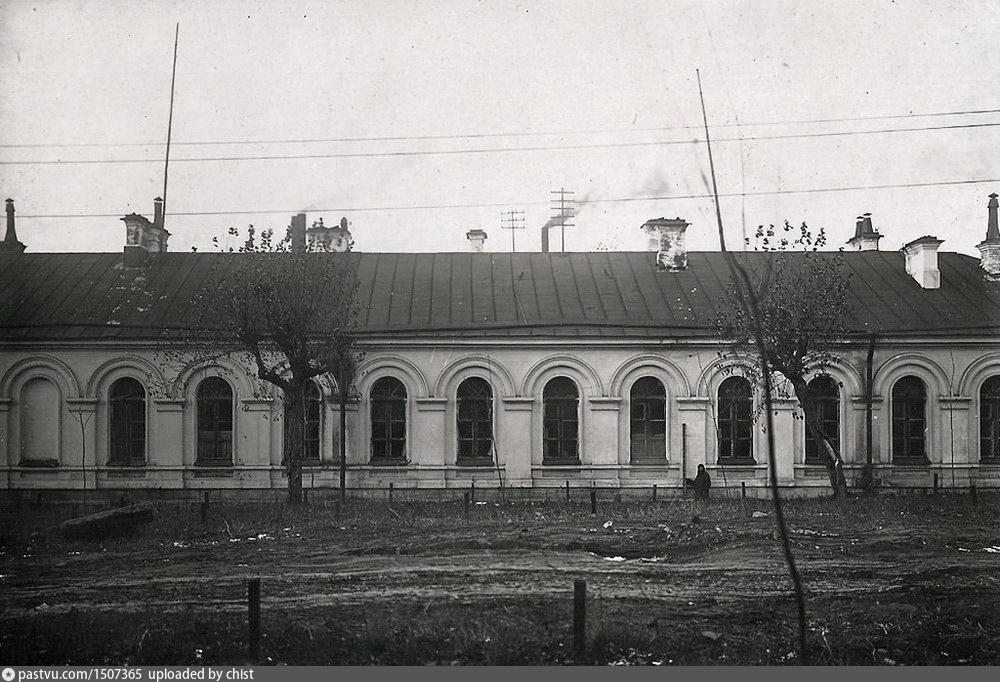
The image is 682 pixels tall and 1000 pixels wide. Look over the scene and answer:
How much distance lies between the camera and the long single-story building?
19875mm

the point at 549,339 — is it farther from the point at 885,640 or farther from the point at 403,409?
the point at 885,640

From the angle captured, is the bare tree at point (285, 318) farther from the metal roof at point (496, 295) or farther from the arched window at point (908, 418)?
the arched window at point (908, 418)

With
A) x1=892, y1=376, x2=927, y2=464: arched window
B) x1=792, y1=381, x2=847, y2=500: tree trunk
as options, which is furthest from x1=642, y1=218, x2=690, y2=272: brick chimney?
x1=892, y1=376, x2=927, y2=464: arched window

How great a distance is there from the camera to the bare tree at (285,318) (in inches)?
663

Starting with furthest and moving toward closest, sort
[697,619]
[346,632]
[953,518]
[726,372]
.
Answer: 1. [726,372]
2. [953,518]
3. [697,619]
4. [346,632]

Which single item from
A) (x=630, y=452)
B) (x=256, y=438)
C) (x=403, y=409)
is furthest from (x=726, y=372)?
(x=256, y=438)

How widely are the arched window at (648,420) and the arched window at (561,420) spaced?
1444 millimetres

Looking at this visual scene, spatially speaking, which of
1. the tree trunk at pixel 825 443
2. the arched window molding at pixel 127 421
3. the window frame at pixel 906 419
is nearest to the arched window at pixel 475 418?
the tree trunk at pixel 825 443

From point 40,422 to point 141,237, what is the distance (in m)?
6.13

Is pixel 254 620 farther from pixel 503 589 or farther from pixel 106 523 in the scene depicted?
pixel 106 523

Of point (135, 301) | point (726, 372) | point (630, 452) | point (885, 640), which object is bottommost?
point (885, 640)

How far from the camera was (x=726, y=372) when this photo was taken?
2036cm

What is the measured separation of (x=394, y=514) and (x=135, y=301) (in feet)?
30.9

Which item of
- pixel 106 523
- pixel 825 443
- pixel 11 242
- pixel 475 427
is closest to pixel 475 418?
pixel 475 427
